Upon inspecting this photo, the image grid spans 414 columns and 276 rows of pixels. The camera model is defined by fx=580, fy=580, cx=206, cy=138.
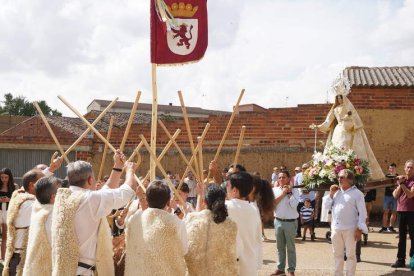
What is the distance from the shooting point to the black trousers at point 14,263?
21.0 ft

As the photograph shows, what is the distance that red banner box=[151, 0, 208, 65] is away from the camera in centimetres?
693

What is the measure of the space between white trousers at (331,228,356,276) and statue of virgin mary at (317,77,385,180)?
3.61 meters

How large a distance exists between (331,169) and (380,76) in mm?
7486

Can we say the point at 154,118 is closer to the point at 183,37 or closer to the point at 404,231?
the point at 183,37

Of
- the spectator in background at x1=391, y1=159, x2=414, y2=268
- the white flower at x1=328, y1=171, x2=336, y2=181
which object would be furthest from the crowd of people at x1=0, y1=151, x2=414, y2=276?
the spectator in background at x1=391, y1=159, x2=414, y2=268

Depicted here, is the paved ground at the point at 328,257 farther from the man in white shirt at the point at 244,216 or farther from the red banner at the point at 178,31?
the red banner at the point at 178,31

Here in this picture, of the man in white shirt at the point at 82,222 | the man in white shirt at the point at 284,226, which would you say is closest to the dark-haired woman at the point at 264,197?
the man in white shirt at the point at 284,226

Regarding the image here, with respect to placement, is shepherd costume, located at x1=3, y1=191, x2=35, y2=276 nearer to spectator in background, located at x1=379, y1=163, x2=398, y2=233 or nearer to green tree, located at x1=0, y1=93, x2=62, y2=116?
spectator in background, located at x1=379, y1=163, x2=398, y2=233

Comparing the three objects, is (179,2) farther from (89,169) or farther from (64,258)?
(64,258)

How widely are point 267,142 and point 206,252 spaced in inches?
430

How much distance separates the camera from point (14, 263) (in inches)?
252

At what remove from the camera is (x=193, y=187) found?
50.1 ft

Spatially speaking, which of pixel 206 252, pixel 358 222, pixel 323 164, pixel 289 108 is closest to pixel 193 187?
pixel 289 108

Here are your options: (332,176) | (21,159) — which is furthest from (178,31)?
(21,159)
